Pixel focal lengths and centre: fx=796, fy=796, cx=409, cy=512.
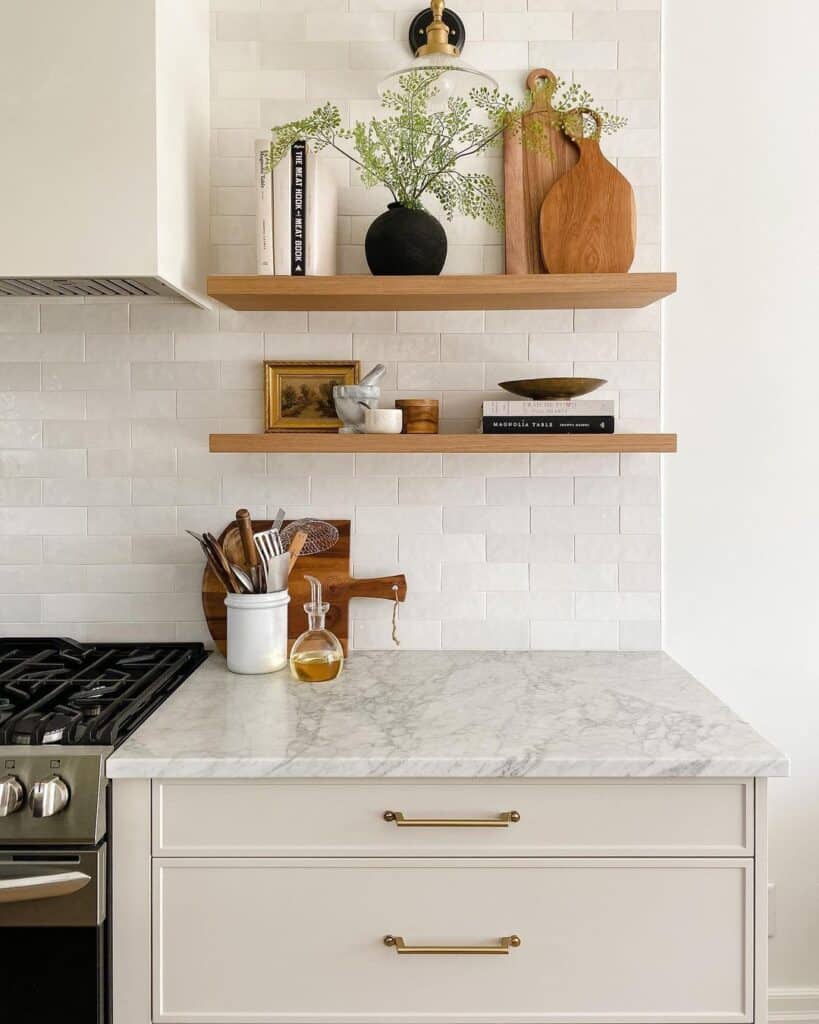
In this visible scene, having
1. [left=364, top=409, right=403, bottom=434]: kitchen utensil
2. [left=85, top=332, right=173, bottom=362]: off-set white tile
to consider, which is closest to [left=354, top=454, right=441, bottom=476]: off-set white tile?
[left=364, top=409, right=403, bottom=434]: kitchen utensil

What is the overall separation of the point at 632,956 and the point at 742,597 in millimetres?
1018

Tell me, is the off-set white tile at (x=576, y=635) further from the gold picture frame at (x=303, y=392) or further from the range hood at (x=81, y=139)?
the range hood at (x=81, y=139)

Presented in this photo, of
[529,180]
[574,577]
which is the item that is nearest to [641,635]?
[574,577]

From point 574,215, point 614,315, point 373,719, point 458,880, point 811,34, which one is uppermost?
point 811,34

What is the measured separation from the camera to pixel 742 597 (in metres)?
2.05

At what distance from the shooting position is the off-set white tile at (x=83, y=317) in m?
1.96

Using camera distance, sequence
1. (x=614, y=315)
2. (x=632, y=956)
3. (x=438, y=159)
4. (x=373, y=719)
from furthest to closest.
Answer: (x=614, y=315) < (x=438, y=159) < (x=373, y=719) < (x=632, y=956)

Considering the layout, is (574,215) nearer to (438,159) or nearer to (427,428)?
(438,159)

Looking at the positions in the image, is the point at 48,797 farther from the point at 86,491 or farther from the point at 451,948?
the point at 86,491

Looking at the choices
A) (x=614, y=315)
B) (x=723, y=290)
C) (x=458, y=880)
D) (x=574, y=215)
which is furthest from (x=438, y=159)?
(x=458, y=880)

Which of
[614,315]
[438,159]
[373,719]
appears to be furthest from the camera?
[614,315]

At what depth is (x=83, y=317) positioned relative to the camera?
1.96 m

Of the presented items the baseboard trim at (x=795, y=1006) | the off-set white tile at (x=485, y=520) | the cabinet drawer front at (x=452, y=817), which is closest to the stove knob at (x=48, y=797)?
the cabinet drawer front at (x=452, y=817)

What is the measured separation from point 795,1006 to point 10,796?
198 cm
